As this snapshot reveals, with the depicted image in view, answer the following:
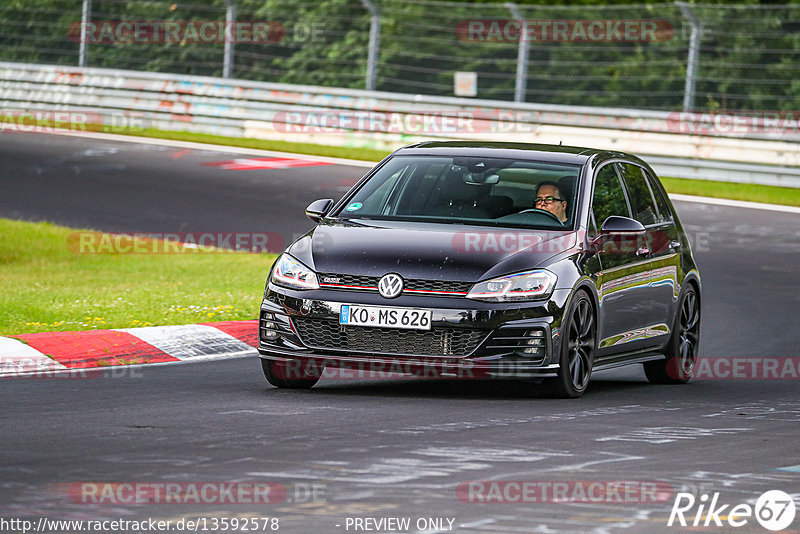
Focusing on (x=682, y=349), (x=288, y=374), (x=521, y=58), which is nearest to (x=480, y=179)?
(x=288, y=374)

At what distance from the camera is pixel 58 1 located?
28766 millimetres

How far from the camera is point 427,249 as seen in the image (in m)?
9.19

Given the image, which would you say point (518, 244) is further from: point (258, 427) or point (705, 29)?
point (705, 29)

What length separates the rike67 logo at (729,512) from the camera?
600cm

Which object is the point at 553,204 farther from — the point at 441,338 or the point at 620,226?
the point at 441,338

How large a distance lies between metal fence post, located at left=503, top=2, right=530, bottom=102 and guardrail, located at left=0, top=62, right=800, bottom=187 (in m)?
0.42

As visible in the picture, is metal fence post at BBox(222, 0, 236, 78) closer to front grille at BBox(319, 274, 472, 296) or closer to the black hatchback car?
the black hatchback car

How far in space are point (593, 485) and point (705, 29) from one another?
17.9m

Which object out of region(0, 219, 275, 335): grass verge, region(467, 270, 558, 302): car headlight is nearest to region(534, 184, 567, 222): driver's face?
region(467, 270, 558, 302): car headlight

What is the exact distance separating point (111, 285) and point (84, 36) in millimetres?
15034

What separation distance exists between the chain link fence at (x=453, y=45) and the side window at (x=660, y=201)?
458 inches

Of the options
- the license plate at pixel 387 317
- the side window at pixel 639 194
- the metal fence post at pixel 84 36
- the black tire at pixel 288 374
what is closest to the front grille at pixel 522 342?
the license plate at pixel 387 317

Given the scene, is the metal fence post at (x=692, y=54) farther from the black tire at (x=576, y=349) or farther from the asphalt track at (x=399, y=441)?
the black tire at (x=576, y=349)

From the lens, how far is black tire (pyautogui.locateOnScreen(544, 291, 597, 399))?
9.27m
